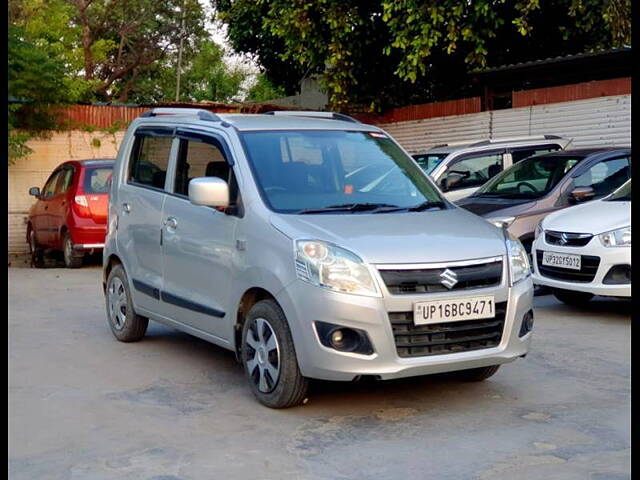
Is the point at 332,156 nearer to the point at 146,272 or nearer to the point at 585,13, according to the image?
the point at 146,272

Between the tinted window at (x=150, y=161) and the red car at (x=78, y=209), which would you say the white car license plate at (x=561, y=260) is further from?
the red car at (x=78, y=209)

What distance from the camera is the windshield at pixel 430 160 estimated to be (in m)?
12.8

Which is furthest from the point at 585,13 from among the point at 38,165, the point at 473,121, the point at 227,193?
Answer: the point at 227,193

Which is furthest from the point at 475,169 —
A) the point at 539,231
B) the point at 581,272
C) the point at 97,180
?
the point at 97,180

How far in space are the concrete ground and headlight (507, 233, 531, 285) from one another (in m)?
0.79

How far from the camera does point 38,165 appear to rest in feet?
61.4

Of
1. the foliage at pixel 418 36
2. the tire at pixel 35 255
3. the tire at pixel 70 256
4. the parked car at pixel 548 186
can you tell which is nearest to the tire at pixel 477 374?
the parked car at pixel 548 186

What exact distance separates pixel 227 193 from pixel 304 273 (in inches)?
39.0

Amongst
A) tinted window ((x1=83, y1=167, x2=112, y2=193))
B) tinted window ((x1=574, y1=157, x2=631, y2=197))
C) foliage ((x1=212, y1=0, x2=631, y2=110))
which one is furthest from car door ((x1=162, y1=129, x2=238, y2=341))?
foliage ((x1=212, y1=0, x2=631, y2=110))

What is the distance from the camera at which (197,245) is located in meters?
6.85

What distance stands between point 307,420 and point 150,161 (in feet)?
10.1

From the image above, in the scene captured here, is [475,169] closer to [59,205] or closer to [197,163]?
[59,205]

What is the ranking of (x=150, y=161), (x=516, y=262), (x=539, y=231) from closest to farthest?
(x=516, y=262) → (x=150, y=161) → (x=539, y=231)

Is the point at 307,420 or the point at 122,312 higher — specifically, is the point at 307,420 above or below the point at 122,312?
below
